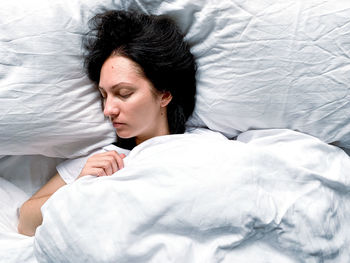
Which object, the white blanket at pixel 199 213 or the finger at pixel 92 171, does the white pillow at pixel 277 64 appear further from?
the finger at pixel 92 171

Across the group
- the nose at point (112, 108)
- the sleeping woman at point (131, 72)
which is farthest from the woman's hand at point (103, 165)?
the nose at point (112, 108)

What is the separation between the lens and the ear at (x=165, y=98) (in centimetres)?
89

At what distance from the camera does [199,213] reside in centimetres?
69

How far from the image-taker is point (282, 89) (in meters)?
0.82

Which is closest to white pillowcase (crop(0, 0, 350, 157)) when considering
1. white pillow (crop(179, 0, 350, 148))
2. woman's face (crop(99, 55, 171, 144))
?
white pillow (crop(179, 0, 350, 148))

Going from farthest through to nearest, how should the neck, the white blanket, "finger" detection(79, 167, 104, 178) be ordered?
the neck, "finger" detection(79, 167, 104, 178), the white blanket

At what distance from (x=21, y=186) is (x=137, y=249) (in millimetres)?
492

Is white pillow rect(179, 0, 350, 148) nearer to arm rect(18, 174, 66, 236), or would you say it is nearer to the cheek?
the cheek

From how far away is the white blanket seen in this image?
69cm

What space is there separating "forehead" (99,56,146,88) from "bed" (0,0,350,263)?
96 millimetres

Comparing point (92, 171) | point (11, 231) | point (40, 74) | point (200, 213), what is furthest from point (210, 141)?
point (11, 231)

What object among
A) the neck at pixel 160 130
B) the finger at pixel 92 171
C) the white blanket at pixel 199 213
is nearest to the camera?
the white blanket at pixel 199 213

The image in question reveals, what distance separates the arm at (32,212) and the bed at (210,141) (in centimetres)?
4

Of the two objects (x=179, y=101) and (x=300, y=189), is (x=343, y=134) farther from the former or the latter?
(x=179, y=101)
